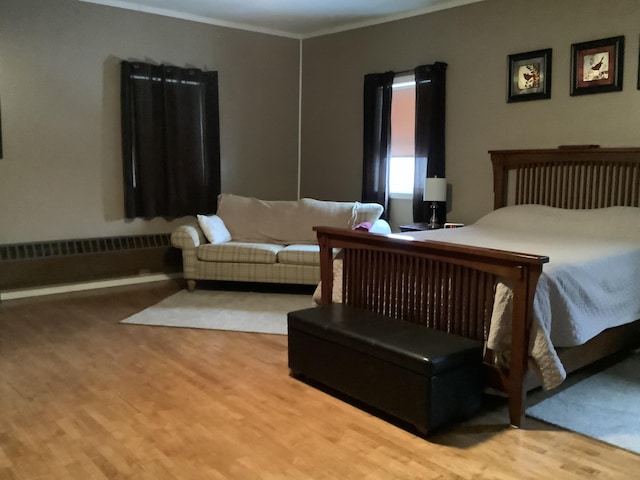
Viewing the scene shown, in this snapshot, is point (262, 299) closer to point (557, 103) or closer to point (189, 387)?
point (189, 387)

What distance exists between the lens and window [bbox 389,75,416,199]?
5.51 meters

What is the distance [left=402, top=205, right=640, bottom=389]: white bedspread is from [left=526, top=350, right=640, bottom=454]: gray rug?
249 millimetres

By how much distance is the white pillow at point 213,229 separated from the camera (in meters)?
5.16

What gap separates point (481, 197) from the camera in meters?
4.96

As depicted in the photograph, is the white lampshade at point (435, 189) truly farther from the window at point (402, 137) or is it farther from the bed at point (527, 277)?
the bed at point (527, 277)

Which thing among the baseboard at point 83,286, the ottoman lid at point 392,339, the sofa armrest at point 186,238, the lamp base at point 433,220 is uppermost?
the lamp base at point 433,220

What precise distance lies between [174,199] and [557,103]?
348cm

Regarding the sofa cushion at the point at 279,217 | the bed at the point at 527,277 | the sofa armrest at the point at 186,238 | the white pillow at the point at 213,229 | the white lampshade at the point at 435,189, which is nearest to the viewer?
the bed at the point at 527,277

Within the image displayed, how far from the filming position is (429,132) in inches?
204

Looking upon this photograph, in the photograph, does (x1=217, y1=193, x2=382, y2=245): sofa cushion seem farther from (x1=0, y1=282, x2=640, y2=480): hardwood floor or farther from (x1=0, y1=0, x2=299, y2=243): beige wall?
(x1=0, y1=282, x2=640, y2=480): hardwood floor

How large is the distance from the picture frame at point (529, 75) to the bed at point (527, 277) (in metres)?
0.55

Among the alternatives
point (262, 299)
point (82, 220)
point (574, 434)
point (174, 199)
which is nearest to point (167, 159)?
point (174, 199)

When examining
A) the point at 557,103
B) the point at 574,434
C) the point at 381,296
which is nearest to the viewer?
the point at 574,434

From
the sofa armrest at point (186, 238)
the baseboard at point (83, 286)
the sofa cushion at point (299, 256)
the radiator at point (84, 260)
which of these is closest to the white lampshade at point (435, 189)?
the sofa cushion at point (299, 256)
